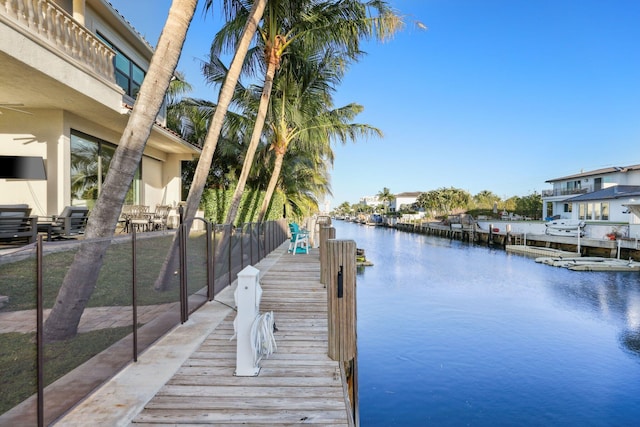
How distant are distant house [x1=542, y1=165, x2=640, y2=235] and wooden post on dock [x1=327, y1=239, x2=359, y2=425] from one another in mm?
29745

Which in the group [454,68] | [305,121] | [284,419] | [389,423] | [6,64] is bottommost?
[389,423]

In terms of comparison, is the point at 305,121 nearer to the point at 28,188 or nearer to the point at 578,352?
the point at 28,188

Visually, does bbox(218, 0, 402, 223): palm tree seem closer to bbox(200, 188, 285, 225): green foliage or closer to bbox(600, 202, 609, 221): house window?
bbox(200, 188, 285, 225): green foliage

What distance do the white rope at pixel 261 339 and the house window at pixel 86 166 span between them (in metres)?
8.07

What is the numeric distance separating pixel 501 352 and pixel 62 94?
14402 millimetres

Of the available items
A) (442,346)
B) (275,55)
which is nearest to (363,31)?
(275,55)

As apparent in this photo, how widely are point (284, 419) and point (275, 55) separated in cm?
1347

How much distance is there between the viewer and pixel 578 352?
42.7 feet

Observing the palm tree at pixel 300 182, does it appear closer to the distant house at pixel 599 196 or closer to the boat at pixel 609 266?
the boat at pixel 609 266

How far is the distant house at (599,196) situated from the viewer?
33312mm

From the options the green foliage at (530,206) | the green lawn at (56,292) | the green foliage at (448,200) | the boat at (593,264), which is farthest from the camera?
the green foliage at (448,200)

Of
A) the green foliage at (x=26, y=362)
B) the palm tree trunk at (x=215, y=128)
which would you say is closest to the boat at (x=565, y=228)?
the palm tree trunk at (x=215, y=128)

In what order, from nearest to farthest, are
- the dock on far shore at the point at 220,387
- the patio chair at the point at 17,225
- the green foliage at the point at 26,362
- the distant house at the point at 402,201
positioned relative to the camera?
the green foliage at the point at 26,362 → the dock on far shore at the point at 220,387 → the patio chair at the point at 17,225 → the distant house at the point at 402,201

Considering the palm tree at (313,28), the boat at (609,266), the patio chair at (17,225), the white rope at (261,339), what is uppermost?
the palm tree at (313,28)
